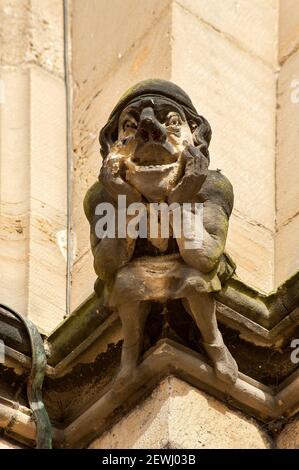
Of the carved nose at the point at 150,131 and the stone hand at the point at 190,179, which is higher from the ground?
the carved nose at the point at 150,131

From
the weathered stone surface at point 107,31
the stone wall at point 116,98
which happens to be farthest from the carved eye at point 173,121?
the weathered stone surface at point 107,31

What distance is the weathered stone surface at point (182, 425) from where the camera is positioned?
5.53 meters

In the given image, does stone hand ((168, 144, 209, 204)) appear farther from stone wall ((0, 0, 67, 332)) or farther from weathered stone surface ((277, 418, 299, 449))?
stone wall ((0, 0, 67, 332))

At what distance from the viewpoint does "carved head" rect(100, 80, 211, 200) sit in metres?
5.57

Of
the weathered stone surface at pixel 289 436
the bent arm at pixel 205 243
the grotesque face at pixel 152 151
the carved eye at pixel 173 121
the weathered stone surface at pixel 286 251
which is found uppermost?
the carved eye at pixel 173 121

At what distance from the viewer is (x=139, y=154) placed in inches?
220

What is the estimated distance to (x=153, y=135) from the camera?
559 cm

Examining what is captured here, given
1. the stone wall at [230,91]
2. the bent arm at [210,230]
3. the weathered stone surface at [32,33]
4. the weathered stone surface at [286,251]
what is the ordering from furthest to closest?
1. the weathered stone surface at [32,33]
2. the stone wall at [230,91]
3. the weathered stone surface at [286,251]
4. the bent arm at [210,230]

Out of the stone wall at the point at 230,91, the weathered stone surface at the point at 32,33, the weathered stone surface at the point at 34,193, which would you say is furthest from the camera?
the weathered stone surface at the point at 32,33

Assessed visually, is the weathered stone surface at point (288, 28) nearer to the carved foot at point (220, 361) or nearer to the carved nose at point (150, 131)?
the carved nose at point (150, 131)

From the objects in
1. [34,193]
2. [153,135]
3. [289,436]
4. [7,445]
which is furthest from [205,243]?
[34,193]

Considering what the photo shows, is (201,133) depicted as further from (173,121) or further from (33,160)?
(33,160)

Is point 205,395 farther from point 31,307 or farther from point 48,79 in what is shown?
point 48,79

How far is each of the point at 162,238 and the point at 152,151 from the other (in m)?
0.19
